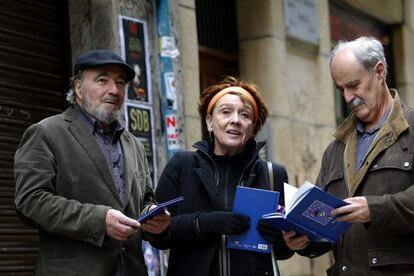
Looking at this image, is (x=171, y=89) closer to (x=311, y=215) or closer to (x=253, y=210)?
(x=253, y=210)

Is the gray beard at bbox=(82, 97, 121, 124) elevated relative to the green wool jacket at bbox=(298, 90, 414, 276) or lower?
elevated

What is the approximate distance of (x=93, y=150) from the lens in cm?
412

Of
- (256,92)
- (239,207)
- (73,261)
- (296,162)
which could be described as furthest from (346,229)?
(296,162)

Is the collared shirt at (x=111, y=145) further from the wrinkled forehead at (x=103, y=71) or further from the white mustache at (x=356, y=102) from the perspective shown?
the white mustache at (x=356, y=102)

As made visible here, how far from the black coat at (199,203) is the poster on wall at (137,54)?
245 cm

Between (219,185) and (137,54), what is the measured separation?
9.37 ft

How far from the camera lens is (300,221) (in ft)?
12.3

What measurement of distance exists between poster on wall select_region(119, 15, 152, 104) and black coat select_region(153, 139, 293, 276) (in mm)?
2446

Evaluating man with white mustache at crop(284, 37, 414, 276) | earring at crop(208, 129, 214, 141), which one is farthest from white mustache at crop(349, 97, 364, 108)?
earring at crop(208, 129, 214, 141)

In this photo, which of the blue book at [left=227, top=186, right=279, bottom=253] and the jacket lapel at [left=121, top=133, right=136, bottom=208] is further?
the jacket lapel at [left=121, top=133, right=136, bottom=208]

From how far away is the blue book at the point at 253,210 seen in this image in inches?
159

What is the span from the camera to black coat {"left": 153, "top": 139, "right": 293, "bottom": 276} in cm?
418

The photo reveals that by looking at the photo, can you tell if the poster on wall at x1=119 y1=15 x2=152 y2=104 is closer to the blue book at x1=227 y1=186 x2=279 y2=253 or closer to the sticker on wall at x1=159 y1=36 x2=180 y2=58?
the sticker on wall at x1=159 y1=36 x2=180 y2=58

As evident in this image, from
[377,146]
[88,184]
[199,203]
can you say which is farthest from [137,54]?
[377,146]
